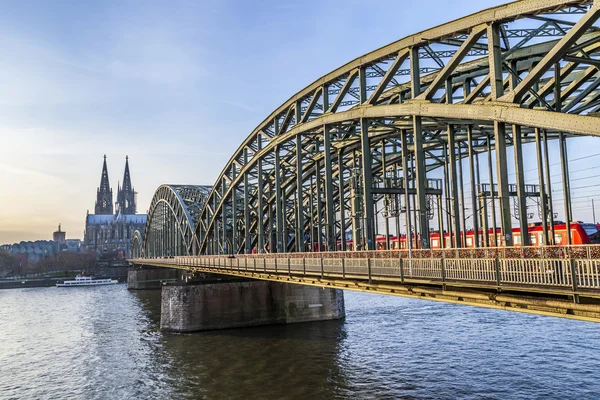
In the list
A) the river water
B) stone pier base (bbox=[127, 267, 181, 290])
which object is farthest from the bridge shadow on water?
stone pier base (bbox=[127, 267, 181, 290])

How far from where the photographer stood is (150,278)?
119 metres

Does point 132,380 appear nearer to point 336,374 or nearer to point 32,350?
point 336,374

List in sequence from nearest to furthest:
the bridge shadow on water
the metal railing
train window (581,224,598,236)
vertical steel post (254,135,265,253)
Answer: the metal railing
the bridge shadow on water
train window (581,224,598,236)
vertical steel post (254,135,265,253)

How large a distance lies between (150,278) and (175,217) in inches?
1058

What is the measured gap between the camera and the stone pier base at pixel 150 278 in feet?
386

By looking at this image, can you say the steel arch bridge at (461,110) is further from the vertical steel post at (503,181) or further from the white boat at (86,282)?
the white boat at (86,282)

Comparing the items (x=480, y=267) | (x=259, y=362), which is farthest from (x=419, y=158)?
(x=259, y=362)

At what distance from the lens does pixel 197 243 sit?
85562mm

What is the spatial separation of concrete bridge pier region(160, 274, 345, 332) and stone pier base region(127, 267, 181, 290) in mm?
69340

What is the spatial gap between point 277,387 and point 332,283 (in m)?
8.11

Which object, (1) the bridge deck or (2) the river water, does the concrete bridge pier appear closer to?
(2) the river water

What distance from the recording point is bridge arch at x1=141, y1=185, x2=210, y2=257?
9556cm

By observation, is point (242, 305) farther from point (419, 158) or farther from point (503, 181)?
point (503, 181)

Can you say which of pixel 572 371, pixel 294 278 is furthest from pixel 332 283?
pixel 572 371
